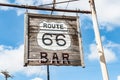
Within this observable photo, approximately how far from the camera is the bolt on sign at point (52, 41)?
29.5 ft

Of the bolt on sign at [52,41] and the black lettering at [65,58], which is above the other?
the bolt on sign at [52,41]

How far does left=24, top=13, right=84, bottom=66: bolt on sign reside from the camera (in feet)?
29.5

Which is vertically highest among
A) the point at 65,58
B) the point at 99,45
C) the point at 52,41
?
the point at 52,41

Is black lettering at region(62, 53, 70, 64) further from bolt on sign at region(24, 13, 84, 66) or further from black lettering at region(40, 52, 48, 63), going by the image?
black lettering at region(40, 52, 48, 63)

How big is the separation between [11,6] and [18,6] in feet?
0.76

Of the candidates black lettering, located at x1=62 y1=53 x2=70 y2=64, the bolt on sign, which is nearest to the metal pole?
the bolt on sign

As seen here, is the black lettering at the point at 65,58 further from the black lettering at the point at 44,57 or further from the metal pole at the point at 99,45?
the metal pole at the point at 99,45

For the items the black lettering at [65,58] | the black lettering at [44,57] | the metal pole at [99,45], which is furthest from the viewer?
the black lettering at [65,58]

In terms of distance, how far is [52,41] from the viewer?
925 cm

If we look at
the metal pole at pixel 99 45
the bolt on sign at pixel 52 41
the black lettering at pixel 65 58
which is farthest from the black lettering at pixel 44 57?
the metal pole at pixel 99 45

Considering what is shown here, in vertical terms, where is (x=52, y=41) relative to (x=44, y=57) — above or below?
above

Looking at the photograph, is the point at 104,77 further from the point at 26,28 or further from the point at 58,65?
the point at 26,28

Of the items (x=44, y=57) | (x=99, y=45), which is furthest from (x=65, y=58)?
(x=99, y=45)

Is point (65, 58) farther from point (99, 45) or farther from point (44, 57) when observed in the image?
point (99, 45)
